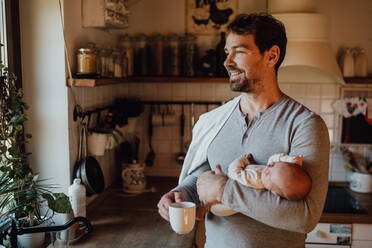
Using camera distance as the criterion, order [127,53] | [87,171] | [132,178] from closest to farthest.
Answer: [87,171]
[132,178]
[127,53]

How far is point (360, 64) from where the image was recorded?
2.85 metres

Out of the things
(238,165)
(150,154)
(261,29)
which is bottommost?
(150,154)

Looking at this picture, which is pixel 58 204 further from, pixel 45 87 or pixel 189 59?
pixel 189 59

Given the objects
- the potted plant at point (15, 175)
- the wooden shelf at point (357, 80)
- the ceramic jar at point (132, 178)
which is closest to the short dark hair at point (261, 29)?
the potted plant at point (15, 175)

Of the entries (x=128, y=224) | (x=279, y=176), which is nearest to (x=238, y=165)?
(x=279, y=176)

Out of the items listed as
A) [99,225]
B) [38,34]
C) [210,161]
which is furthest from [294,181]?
[38,34]

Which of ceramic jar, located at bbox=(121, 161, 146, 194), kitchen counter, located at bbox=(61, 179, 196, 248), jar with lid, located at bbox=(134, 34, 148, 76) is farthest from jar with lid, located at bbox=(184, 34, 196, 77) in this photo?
kitchen counter, located at bbox=(61, 179, 196, 248)

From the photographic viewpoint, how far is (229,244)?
1.38 metres

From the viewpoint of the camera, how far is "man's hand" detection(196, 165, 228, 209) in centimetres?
125

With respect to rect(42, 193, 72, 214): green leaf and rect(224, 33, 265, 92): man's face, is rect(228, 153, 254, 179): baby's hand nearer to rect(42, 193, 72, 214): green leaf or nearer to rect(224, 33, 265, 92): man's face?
rect(224, 33, 265, 92): man's face

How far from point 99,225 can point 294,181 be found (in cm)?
→ 127

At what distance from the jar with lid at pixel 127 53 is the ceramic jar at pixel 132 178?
0.63 meters

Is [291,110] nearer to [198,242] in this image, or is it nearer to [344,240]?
[198,242]

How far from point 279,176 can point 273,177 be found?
2cm
